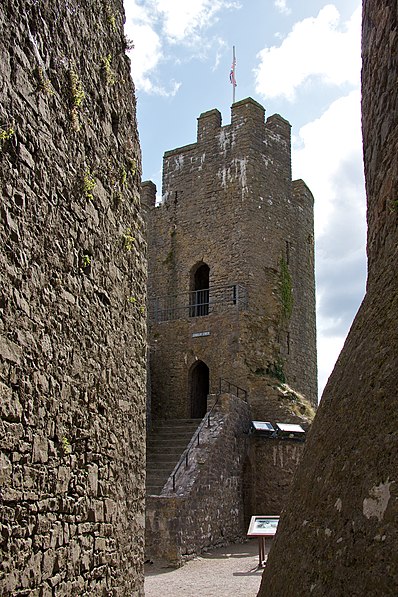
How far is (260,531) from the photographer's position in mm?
10914

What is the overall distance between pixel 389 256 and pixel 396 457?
50.9 inches

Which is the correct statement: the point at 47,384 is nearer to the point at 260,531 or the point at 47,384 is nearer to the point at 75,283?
the point at 75,283

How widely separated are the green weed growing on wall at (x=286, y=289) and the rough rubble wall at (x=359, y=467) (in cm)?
1741

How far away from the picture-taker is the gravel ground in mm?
9297

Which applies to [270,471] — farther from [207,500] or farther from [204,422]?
[207,500]

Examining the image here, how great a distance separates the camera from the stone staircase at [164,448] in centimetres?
1441

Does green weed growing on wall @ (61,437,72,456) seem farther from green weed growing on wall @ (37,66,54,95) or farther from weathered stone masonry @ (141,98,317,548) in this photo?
weathered stone masonry @ (141,98,317,548)

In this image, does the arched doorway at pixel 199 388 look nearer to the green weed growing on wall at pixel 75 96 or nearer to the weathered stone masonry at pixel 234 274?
the weathered stone masonry at pixel 234 274

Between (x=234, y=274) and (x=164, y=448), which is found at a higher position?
(x=234, y=274)

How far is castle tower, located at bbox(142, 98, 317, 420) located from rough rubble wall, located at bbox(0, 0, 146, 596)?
41.3 ft

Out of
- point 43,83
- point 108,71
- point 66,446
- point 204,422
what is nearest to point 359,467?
point 66,446

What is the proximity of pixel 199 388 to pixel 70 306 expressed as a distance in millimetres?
16104

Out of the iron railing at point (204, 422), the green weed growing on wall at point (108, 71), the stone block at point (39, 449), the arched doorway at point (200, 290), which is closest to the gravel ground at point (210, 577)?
the iron railing at point (204, 422)

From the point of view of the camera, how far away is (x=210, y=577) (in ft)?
34.5
